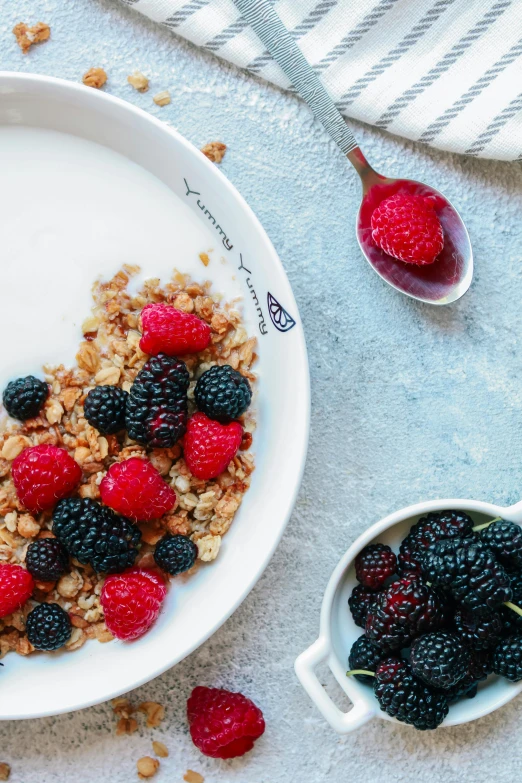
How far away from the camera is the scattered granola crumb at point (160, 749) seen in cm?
110

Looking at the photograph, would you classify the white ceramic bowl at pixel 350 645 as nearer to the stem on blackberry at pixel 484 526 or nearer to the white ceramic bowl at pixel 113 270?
the stem on blackberry at pixel 484 526

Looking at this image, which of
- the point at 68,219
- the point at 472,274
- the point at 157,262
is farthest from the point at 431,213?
the point at 68,219

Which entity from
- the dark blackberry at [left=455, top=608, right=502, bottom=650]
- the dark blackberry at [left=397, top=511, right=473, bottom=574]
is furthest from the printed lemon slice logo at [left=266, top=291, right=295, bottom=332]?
the dark blackberry at [left=455, top=608, right=502, bottom=650]

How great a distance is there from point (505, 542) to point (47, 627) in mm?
591

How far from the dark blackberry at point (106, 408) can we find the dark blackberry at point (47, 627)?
240mm

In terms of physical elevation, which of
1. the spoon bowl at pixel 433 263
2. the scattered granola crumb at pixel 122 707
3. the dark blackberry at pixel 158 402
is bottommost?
the scattered granola crumb at pixel 122 707

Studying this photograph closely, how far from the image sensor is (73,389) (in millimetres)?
991

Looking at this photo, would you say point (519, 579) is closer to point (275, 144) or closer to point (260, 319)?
point (260, 319)

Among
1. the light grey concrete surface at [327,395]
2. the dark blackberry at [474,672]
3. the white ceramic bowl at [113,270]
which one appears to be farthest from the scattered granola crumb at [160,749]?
the dark blackberry at [474,672]

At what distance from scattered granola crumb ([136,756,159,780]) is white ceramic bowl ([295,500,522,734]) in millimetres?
285

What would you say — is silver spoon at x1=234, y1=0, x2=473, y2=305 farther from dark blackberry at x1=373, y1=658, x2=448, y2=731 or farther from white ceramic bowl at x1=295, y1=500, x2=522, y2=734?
dark blackberry at x1=373, y1=658, x2=448, y2=731

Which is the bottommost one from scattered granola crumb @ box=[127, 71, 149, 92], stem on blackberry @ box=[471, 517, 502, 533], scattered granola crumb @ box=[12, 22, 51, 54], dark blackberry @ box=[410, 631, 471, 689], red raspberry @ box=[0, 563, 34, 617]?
red raspberry @ box=[0, 563, 34, 617]

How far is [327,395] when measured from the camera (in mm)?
1065

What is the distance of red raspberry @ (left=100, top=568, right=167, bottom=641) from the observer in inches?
36.4
